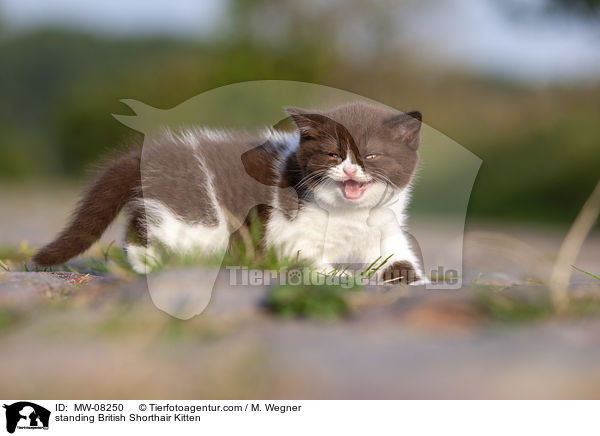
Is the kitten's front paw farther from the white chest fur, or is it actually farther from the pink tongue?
the pink tongue

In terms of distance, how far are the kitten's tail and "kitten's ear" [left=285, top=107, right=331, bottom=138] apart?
0.90 m

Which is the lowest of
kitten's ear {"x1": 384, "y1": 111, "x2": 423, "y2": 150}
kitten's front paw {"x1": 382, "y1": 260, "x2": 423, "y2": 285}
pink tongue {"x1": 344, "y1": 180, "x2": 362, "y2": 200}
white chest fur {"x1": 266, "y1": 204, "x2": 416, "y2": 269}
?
kitten's front paw {"x1": 382, "y1": 260, "x2": 423, "y2": 285}

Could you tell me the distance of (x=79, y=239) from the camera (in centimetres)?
317

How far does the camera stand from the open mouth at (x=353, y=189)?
293 centimetres

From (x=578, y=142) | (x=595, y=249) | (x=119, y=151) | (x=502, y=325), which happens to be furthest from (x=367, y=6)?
(x=502, y=325)

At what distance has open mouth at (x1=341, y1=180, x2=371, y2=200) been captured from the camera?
9.62ft

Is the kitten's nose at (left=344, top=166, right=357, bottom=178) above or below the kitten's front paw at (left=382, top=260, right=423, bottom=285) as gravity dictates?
above

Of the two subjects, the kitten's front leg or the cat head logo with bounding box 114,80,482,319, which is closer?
the cat head logo with bounding box 114,80,482,319

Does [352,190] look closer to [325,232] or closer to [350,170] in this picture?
[350,170]

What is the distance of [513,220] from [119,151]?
25.6 ft

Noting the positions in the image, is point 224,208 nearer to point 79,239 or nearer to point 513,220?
point 79,239
